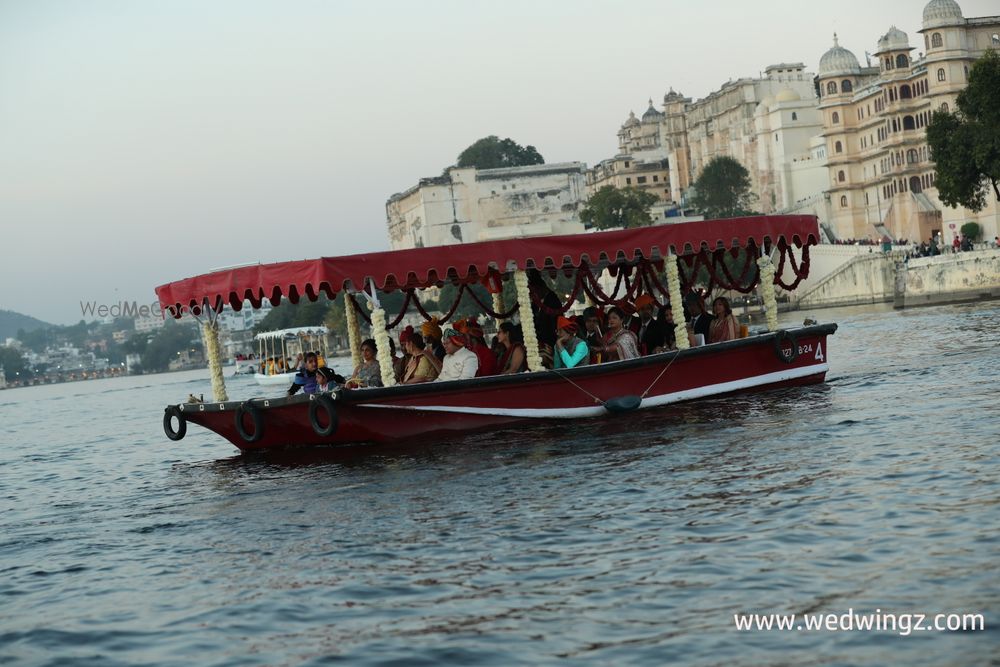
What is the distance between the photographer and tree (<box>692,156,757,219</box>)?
11581cm

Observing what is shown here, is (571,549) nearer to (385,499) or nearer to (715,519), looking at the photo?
(715,519)

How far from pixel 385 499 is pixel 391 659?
5534mm

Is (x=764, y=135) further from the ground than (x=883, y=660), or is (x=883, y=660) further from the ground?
(x=764, y=135)

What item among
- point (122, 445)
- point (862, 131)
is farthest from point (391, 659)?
point (862, 131)

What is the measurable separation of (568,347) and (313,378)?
359 cm

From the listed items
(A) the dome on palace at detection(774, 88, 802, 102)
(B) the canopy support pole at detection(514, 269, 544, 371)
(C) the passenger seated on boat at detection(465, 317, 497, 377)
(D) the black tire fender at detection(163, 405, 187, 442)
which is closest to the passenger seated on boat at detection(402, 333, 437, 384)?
(C) the passenger seated on boat at detection(465, 317, 497, 377)

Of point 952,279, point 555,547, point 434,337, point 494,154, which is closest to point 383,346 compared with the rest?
point 434,337

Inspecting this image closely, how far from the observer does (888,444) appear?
13609 millimetres

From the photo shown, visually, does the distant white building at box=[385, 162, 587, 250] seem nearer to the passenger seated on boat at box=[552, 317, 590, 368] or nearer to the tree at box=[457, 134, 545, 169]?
the tree at box=[457, 134, 545, 169]

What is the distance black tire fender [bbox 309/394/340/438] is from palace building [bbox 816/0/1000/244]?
195 feet

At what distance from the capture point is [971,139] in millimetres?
55906

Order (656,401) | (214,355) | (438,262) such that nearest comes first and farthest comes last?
1. (438,262)
2. (656,401)
3. (214,355)

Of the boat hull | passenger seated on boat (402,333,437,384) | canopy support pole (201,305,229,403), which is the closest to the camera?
the boat hull

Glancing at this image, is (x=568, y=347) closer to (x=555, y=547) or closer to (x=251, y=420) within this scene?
(x=251, y=420)
